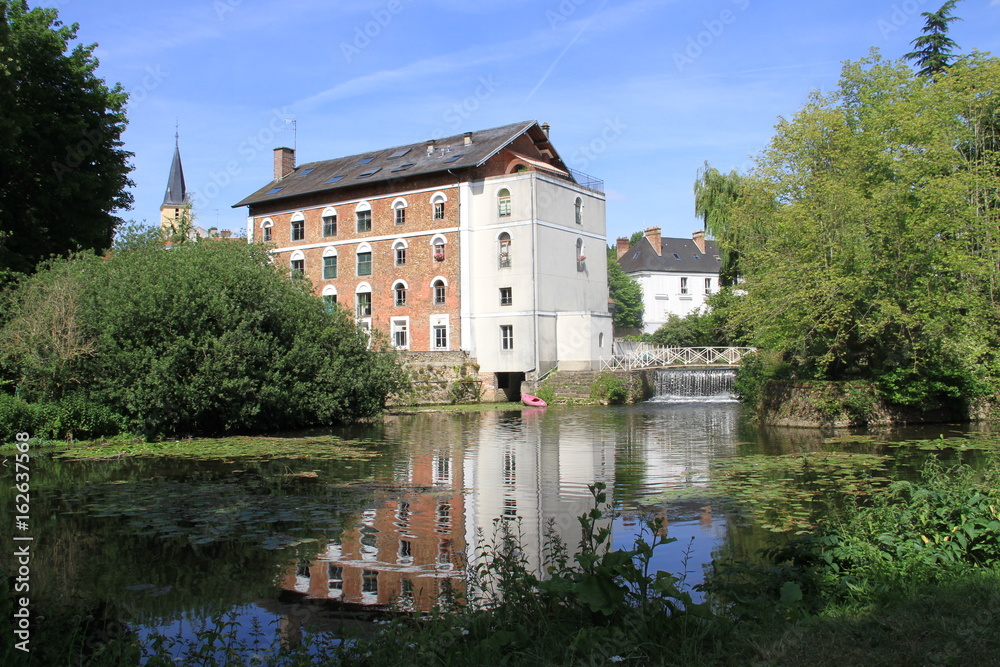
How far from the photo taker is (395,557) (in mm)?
8312

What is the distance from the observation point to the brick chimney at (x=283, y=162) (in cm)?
5147

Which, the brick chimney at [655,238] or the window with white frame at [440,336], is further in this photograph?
the brick chimney at [655,238]

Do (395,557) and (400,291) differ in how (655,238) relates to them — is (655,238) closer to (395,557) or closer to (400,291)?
(400,291)

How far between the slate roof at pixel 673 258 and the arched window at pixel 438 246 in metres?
36.4

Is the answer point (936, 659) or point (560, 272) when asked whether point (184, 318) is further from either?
point (560, 272)

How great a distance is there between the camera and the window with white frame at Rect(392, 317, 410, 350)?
43281 mm

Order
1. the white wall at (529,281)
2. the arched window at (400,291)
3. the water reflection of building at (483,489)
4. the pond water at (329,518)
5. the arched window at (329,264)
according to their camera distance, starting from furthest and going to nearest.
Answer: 1. the arched window at (329,264)
2. the arched window at (400,291)
3. the white wall at (529,281)
4. the water reflection of building at (483,489)
5. the pond water at (329,518)

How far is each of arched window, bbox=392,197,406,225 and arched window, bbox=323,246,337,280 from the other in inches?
203

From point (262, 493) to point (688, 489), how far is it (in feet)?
22.7

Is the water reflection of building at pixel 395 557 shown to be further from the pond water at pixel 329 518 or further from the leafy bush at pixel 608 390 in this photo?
the leafy bush at pixel 608 390

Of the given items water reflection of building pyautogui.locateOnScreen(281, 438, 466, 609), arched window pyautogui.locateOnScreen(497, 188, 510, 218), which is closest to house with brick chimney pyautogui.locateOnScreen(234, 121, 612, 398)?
arched window pyautogui.locateOnScreen(497, 188, 510, 218)

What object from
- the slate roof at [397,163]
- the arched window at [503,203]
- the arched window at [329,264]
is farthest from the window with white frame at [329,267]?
the arched window at [503,203]

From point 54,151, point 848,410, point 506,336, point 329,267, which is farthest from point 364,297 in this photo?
point 848,410

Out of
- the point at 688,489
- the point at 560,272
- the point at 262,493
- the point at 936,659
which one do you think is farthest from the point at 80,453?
the point at 560,272
